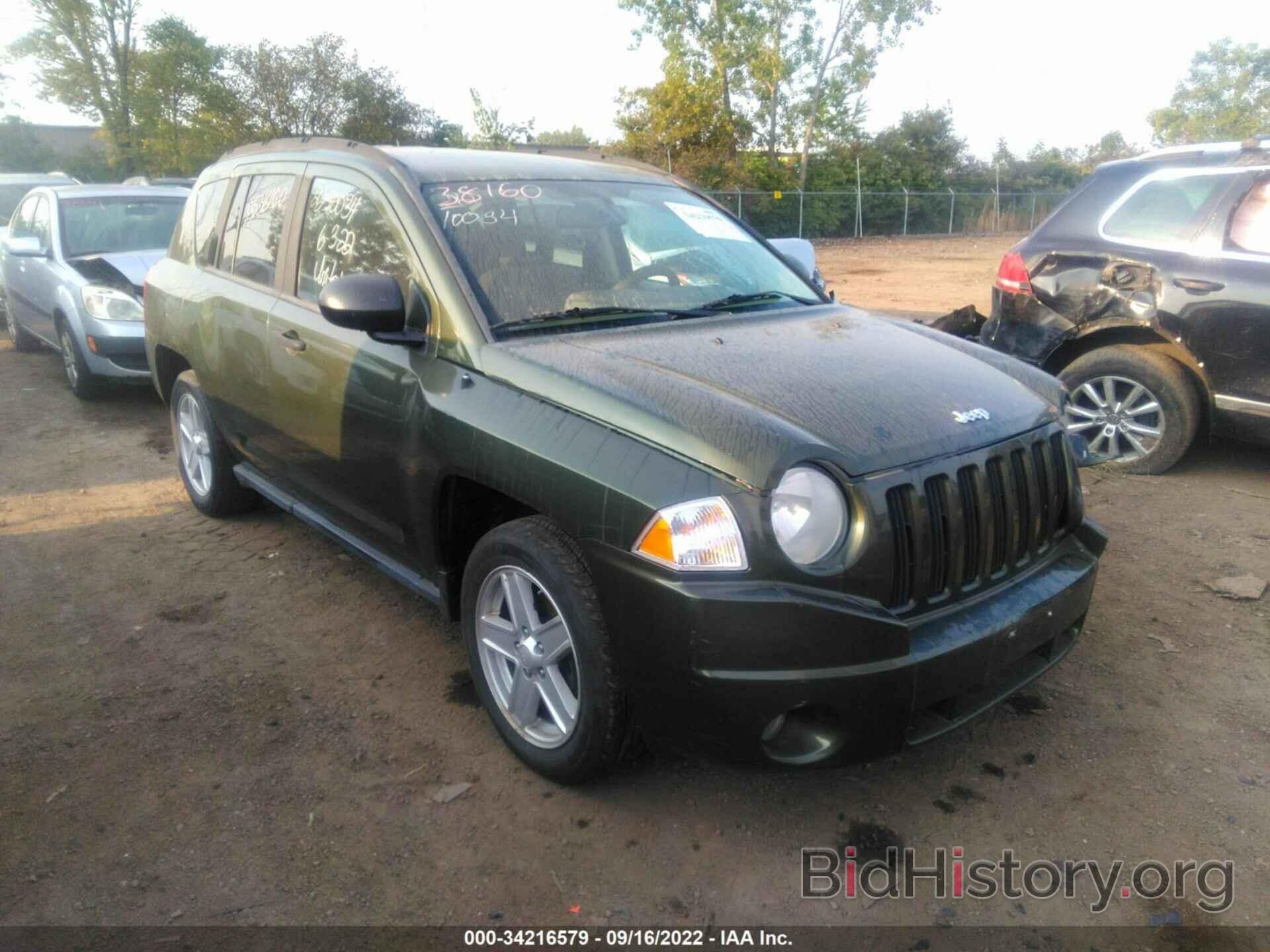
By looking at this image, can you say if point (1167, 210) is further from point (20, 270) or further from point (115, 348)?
point (20, 270)

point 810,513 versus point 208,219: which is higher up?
point 208,219

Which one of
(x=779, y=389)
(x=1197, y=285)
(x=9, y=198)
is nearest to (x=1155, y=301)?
(x=1197, y=285)

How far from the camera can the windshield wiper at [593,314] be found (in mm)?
3066

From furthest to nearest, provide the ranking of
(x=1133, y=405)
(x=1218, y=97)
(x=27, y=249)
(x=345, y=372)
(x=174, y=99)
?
(x=1218, y=97) → (x=174, y=99) → (x=27, y=249) → (x=1133, y=405) → (x=345, y=372)

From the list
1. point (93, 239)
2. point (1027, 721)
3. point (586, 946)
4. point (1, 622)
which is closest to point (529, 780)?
point (586, 946)

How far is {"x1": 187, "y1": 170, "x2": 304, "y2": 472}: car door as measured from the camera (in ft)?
13.1

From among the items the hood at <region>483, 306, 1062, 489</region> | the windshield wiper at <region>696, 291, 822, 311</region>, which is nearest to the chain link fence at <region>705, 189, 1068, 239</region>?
the windshield wiper at <region>696, 291, 822, 311</region>

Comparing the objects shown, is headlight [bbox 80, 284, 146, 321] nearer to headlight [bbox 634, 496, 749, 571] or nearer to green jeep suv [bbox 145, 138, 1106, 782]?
green jeep suv [bbox 145, 138, 1106, 782]

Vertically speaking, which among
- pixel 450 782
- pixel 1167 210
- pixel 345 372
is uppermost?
pixel 1167 210

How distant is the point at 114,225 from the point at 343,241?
616 centimetres

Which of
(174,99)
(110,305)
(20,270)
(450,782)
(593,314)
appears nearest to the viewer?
(450,782)

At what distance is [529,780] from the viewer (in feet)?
9.74

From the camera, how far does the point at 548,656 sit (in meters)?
2.80

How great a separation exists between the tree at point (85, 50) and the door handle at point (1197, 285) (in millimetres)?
37164
